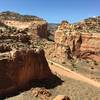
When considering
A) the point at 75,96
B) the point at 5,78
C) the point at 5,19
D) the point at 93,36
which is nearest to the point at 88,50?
the point at 93,36

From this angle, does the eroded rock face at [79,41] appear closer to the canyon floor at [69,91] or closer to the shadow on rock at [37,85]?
the canyon floor at [69,91]

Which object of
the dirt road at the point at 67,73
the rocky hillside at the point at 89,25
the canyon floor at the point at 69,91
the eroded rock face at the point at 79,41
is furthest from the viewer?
the rocky hillside at the point at 89,25

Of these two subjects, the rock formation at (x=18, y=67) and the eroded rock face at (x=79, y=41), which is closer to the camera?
the rock formation at (x=18, y=67)

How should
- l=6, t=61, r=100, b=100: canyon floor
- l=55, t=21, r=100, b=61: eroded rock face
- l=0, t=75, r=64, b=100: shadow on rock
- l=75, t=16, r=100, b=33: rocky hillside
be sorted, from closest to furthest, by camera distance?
l=0, t=75, r=64, b=100: shadow on rock
l=6, t=61, r=100, b=100: canyon floor
l=55, t=21, r=100, b=61: eroded rock face
l=75, t=16, r=100, b=33: rocky hillside

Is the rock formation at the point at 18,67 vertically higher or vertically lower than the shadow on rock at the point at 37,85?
higher

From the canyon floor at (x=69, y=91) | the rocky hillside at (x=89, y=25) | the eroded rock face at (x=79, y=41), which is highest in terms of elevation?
the rocky hillside at (x=89, y=25)

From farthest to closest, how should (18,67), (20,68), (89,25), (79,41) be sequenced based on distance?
(89,25), (79,41), (20,68), (18,67)

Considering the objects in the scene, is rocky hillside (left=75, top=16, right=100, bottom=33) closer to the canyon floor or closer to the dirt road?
the dirt road

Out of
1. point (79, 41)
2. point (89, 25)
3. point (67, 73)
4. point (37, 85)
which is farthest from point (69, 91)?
point (89, 25)

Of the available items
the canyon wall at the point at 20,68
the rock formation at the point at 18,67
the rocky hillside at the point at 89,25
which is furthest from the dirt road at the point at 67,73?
the rocky hillside at the point at 89,25

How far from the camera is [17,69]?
36406 mm

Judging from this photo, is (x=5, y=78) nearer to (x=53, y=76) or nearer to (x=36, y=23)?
(x=53, y=76)

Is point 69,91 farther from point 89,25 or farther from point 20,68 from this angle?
point 89,25

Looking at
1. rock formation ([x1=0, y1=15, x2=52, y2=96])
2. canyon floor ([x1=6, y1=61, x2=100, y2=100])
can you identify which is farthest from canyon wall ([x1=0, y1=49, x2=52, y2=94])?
canyon floor ([x1=6, y1=61, x2=100, y2=100])
